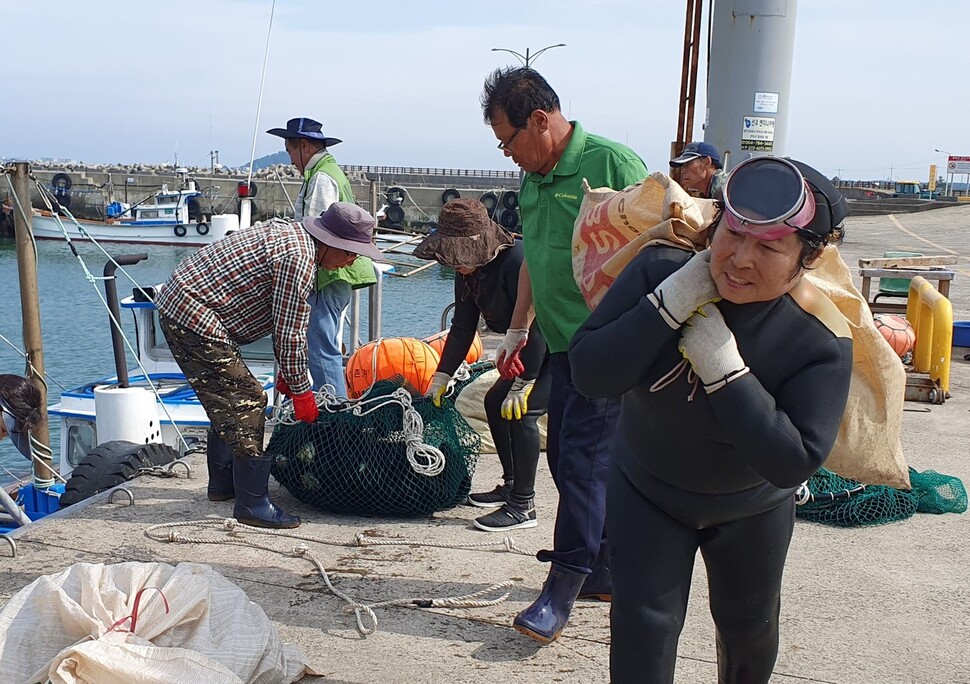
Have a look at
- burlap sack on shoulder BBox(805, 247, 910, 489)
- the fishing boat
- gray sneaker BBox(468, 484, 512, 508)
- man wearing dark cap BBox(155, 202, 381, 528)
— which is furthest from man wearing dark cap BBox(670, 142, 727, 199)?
the fishing boat

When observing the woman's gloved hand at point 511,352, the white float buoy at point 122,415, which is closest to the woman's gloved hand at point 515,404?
the woman's gloved hand at point 511,352

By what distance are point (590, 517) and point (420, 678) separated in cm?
79

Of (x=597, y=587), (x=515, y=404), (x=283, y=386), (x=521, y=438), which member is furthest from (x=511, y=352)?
(x=283, y=386)

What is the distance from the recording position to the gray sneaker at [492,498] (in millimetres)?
5016

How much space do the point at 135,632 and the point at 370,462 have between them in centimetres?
194

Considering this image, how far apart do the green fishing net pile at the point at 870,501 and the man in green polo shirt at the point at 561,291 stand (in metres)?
1.55

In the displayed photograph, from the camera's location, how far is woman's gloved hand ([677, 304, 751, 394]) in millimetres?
2033

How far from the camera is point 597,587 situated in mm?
3779

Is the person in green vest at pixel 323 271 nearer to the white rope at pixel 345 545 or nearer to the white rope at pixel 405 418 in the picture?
the white rope at pixel 405 418

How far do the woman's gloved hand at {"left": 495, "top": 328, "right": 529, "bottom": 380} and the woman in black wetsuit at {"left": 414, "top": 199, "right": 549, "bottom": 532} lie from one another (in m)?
0.15

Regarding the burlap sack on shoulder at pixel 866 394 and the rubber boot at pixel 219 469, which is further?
the rubber boot at pixel 219 469

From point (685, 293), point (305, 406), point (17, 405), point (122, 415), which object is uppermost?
point (685, 293)

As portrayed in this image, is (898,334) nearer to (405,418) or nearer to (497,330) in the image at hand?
(497,330)

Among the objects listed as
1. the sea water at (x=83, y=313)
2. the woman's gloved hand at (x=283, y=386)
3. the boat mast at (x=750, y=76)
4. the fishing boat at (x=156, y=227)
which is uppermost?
the boat mast at (x=750, y=76)
